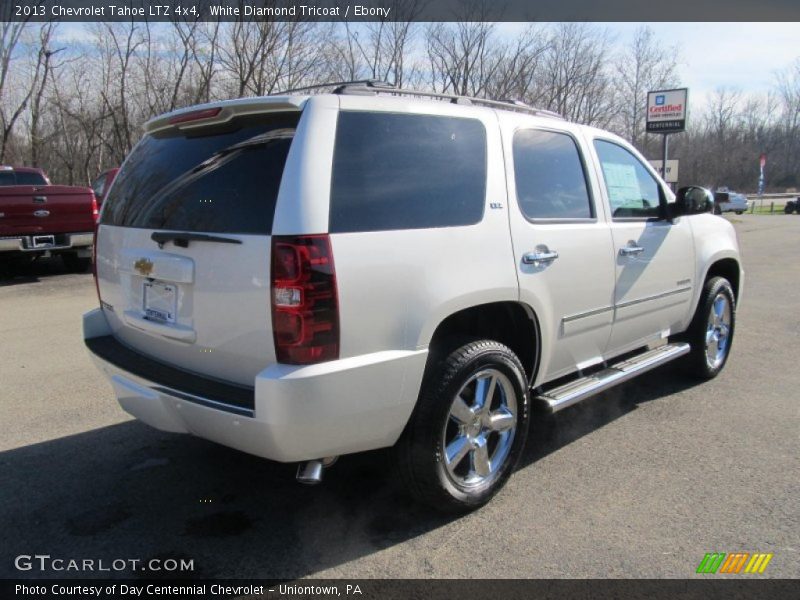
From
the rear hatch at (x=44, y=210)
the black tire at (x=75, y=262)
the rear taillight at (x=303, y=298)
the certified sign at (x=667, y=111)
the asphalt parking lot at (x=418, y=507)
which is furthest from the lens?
the certified sign at (x=667, y=111)

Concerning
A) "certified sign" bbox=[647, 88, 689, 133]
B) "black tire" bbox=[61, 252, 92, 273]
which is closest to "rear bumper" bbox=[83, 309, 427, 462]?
"black tire" bbox=[61, 252, 92, 273]

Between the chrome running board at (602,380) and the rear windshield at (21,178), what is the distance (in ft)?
39.2

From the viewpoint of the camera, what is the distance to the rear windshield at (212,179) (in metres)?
2.60

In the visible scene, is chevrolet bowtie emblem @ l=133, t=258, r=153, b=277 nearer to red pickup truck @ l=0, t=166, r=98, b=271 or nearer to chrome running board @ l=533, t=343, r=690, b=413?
chrome running board @ l=533, t=343, r=690, b=413

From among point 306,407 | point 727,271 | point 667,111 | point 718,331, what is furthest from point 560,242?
point 667,111

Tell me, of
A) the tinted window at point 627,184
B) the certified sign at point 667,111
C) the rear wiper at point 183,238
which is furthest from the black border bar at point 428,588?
the certified sign at point 667,111

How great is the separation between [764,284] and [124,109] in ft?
81.9

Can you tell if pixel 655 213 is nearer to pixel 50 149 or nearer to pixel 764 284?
pixel 764 284

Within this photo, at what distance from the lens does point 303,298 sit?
7.97 feet

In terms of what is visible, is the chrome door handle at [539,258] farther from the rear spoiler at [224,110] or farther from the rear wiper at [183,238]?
the rear wiper at [183,238]

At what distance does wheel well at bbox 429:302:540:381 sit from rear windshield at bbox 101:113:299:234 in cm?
104

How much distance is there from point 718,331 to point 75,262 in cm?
1108

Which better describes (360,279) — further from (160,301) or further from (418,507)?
(418,507)

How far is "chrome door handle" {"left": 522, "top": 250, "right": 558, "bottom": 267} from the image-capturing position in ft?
10.7
